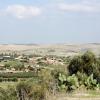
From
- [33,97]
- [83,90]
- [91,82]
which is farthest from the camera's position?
[91,82]

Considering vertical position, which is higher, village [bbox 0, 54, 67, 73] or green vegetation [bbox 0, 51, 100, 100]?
green vegetation [bbox 0, 51, 100, 100]

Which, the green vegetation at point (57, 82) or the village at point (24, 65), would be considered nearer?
the green vegetation at point (57, 82)

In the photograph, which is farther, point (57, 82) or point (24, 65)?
point (24, 65)

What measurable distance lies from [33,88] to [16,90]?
1202 mm

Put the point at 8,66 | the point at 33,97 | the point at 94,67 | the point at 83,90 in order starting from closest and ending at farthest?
the point at 33,97 < the point at 83,90 < the point at 94,67 < the point at 8,66

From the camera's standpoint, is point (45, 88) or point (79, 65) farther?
point (79, 65)

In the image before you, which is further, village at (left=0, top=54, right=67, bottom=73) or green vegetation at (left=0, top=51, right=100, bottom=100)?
village at (left=0, top=54, right=67, bottom=73)

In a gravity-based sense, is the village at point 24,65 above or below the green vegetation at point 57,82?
below

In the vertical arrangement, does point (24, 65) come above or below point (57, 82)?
below

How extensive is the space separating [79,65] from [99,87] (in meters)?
5.27

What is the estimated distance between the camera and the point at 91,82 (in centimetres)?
3947

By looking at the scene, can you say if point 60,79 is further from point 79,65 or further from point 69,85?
point 79,65

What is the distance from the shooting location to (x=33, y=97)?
27.5m

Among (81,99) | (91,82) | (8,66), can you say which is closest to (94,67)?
(91,82)
